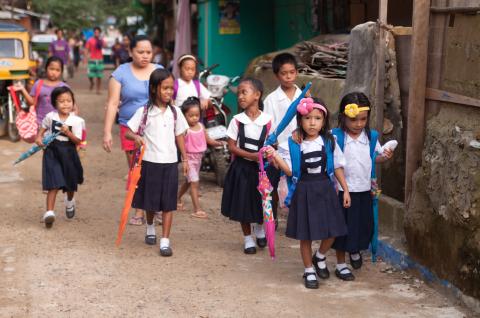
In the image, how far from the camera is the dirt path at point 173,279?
499 cm

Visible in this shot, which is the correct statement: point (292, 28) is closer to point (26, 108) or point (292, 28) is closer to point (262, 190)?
point (26, 108)

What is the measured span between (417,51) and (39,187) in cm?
527

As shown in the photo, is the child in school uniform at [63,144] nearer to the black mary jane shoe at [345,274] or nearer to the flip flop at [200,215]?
the flip flop at [200,215]

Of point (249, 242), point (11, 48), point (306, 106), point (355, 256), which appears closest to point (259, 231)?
point (249, 242)

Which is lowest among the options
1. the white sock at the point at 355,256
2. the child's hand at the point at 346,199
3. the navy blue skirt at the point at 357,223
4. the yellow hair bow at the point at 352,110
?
the white sock at the point at 355,256

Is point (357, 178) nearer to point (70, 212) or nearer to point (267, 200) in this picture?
point (267, 200)

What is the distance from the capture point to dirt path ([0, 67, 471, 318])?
4992 millimetres

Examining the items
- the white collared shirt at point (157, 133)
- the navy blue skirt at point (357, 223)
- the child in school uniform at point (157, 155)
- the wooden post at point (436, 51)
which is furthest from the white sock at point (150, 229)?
the wooden post at point (436, 51)

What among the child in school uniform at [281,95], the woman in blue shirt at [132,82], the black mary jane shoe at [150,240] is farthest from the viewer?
the woman in blue shirt at [132,82]

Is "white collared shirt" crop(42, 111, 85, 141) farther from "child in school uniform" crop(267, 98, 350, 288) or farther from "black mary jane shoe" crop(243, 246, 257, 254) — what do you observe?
"child in school uniform" crop(267, 98, 350, 288)

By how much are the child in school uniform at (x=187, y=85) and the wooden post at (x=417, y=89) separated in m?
2.92

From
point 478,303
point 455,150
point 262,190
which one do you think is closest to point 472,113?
point 455,150

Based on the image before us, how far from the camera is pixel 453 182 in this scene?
511cm

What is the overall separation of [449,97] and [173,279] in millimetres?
2361
